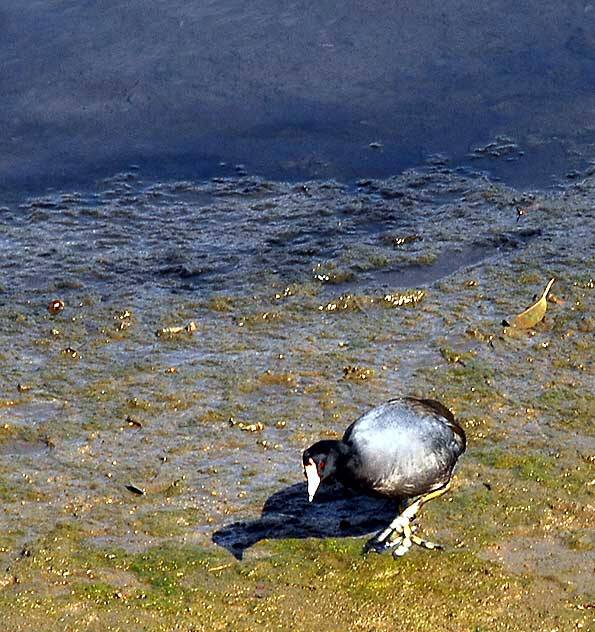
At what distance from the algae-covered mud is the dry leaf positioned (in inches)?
2.6

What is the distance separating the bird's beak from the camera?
532cm

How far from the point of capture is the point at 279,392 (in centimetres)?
654

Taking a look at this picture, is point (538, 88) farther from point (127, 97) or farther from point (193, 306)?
point (193, 306)

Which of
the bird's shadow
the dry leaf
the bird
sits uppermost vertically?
the bird

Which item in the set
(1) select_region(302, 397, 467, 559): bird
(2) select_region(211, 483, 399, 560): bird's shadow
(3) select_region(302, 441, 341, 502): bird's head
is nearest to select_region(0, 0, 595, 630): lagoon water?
(2) select_region(211, 483, 399, 560): bird's shadow

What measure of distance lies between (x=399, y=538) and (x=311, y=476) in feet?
1.65

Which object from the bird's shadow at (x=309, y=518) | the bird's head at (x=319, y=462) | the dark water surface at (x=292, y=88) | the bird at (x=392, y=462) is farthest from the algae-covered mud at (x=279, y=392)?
the dark water surface at (x=292, y=88)

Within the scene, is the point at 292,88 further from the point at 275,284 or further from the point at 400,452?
the point at 400,452

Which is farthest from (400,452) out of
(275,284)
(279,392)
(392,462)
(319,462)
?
(275,284)

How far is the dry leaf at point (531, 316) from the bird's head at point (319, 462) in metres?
2.13

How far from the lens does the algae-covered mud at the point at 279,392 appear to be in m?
5.04

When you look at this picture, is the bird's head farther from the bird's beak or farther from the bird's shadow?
the bird's shadow

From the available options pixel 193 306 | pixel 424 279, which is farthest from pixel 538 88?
pixel 193 306

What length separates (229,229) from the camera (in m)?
8.57
